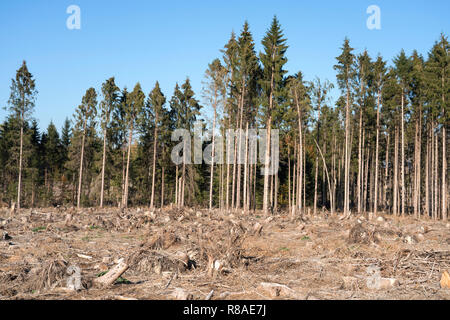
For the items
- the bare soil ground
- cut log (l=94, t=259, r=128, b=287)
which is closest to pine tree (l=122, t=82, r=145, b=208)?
the bare soil ground

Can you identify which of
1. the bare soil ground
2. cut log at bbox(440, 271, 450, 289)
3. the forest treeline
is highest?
the forest treeline

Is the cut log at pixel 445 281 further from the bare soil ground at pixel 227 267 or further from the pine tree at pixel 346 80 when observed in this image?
the pine tree at pixel 346 80

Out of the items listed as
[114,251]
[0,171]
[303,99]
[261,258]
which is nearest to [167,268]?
[261,258]

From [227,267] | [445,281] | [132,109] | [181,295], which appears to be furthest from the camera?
[132,109]

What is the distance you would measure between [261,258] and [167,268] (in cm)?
260

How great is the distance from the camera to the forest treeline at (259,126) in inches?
1087

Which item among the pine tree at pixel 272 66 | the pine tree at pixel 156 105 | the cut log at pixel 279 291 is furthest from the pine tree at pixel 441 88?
the cut log at pixel 279 291

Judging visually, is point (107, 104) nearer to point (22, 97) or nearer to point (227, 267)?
point (22, 97)

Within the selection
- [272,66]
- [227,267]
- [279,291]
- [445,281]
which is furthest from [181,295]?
[272,66]

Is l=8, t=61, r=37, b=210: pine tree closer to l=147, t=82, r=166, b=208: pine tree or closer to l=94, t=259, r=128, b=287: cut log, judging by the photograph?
l=147, t=82, r=166, b=208: pine tree

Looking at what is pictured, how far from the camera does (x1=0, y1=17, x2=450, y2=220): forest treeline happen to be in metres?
27.6

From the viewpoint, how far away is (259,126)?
3089cm
